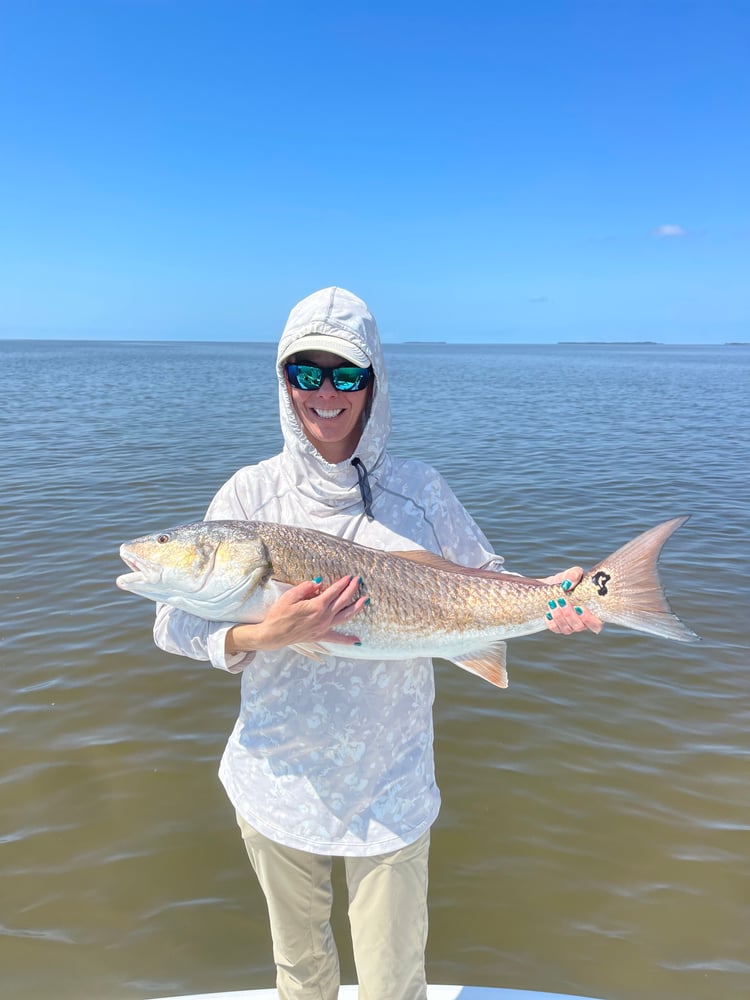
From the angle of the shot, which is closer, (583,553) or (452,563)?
(452,563)

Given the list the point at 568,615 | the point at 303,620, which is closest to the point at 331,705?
the point at 303,620

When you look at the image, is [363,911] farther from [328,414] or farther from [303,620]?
[328,414]

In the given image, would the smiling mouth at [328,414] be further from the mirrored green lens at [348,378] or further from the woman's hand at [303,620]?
the woman's hand at [303,620]

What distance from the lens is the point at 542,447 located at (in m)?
22.1

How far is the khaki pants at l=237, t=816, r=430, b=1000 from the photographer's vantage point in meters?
2.66

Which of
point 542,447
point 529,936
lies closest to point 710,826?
point 529,936

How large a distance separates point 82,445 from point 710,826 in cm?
1982

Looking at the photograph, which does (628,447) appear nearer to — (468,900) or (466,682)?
(466,682)

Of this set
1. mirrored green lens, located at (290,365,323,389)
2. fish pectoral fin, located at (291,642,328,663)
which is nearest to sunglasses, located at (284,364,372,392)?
mirrored green lens, located at (290,365,323,389)

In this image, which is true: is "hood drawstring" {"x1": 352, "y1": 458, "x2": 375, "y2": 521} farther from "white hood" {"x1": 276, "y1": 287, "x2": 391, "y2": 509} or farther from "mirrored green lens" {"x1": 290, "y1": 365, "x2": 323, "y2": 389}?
"mirrored green lens" {"x1": 290, "y1": 365, "x2": 323, "y2": 389}

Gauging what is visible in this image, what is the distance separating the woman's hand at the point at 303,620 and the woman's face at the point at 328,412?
24.8 inches

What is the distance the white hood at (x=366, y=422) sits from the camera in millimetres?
2875

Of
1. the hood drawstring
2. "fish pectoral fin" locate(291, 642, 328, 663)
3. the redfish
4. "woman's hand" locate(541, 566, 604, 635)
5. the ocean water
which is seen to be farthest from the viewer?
the ocean water

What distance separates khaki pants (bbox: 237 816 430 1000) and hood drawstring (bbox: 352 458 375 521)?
4.75 ft
